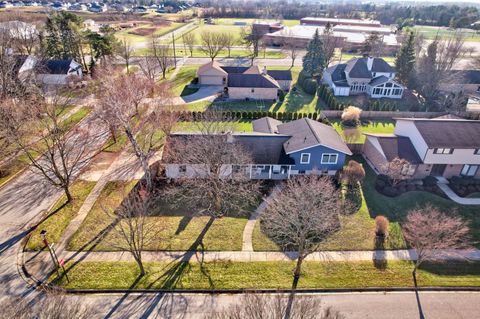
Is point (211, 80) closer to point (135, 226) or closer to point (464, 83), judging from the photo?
point (135, 226)

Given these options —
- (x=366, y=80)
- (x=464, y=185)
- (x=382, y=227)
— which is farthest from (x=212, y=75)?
(x=464, y=185)

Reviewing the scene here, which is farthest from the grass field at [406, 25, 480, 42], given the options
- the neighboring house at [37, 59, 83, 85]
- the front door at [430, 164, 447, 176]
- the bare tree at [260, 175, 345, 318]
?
the neighboring house at [37, 59, 83, 85]

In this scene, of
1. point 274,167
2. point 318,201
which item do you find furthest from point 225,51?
point 318,201

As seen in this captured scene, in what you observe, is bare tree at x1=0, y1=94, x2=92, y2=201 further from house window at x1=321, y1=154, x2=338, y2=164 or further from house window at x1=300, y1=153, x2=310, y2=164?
house window at x1=321, y1=154, x2=338, y2=164

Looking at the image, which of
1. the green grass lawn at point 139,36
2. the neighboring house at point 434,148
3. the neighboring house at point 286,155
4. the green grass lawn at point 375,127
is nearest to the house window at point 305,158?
Result: the neighboring house at point 286,155

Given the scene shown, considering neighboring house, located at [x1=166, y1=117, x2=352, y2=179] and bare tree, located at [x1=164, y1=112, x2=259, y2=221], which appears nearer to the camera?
bare tree, located at [x1=164, y1=112, x2=259, y2=221]

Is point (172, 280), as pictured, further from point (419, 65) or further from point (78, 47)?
point (78, 47)
